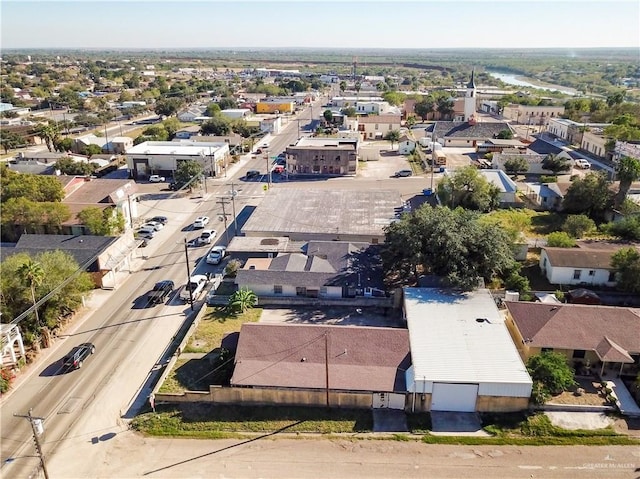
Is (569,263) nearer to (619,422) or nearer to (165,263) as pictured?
(619,422)

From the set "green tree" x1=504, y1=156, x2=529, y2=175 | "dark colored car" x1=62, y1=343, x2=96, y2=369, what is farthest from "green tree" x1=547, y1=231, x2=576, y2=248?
"dark colored car" x1=62, y1=343, x2=96, y2=369

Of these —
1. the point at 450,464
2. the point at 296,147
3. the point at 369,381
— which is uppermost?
the point at 296,147

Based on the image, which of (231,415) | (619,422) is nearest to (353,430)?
(231,415)

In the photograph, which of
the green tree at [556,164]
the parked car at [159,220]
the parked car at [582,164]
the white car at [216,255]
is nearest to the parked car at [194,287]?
the white car at [216,255]

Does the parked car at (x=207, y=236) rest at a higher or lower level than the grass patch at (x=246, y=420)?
higher

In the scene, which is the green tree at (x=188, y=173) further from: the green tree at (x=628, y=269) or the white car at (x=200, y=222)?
the green tree at (x=628, y=269)

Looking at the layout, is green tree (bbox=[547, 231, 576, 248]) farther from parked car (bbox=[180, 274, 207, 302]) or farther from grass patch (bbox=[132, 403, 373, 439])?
parked car (bbox=[180, 274, 207, 302])
